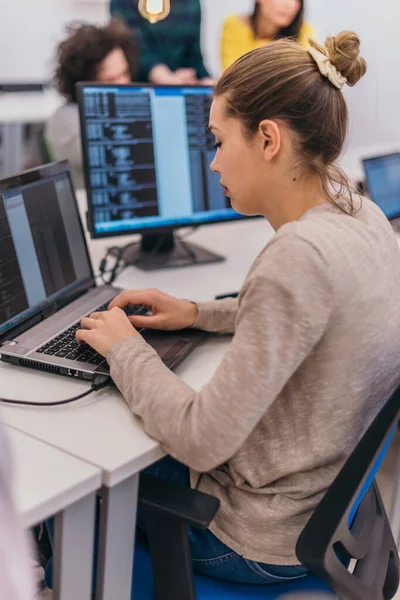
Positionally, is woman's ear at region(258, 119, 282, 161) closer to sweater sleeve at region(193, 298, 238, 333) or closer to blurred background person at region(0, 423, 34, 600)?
sweater sleeve at region(193, 298, 238, 333)

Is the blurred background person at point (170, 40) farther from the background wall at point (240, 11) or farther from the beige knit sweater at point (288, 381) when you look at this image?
the beige knit sweater at point (288, 381)

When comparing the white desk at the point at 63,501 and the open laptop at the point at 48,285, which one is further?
the open laptop at the point at 48,285

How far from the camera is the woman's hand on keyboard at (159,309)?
1224mm

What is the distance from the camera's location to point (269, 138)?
3.13ft

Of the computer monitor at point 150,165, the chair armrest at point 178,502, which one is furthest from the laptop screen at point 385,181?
the chair armrest at point 178,502

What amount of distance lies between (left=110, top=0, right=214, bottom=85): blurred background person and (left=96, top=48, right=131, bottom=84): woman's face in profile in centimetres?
36

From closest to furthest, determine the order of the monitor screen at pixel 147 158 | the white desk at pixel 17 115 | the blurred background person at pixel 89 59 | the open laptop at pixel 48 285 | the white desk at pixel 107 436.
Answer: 1. the white desk at pixel 107 436
2. the open laptop at pixel 48 285
3. the monitor screen at pixel 147 158
4. the blurred background person at pixel 89 59
5. the white desk at pixel 17 115

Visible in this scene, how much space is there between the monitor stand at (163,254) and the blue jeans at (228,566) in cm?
79

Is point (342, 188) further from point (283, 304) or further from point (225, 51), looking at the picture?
point (225, 51)

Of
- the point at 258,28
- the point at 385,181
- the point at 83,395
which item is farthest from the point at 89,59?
the point at 83,395

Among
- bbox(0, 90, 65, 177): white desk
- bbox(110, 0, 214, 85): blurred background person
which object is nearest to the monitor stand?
bbox(110, 0, 214, 85): blurred background person

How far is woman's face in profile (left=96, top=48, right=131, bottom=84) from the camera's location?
261cm

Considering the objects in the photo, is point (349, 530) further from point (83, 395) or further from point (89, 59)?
point (89, 59)

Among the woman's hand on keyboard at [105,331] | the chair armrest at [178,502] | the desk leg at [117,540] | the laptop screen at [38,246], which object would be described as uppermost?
the laptop screen at [38,246]
